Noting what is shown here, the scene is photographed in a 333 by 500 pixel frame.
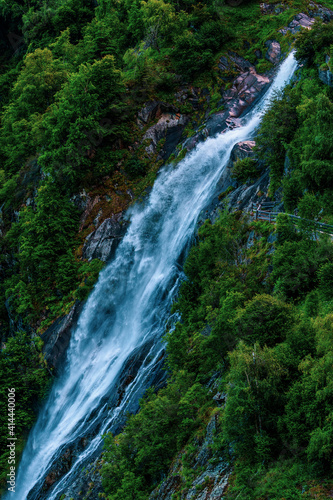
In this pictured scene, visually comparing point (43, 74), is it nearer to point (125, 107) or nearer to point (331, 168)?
point (125, 107)

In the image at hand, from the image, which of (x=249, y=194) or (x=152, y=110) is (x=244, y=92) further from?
(x=249, y=194)

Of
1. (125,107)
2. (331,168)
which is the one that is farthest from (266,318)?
(125,107)

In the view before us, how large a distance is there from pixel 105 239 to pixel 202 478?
1869 centimetres

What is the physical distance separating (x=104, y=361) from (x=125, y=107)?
1811cm

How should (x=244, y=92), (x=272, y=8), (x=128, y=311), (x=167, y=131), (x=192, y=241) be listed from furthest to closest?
1. (x=272, y=8)
2. (x=167, y=131)
3. (x=244, y=92)
4. (x=128, y=311)
5. (x=192, y=241)

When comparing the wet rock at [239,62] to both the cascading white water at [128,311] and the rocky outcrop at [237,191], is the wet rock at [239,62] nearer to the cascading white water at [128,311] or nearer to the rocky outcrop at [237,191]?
the cascading white water at [128,311]

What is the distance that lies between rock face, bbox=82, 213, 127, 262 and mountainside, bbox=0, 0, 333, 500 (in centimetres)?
9

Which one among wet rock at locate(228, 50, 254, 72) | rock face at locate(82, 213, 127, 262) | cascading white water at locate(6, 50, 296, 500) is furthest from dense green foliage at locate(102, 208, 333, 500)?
wet rock at locate(228, 50, 254, 72)

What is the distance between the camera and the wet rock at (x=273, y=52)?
33.0 meters

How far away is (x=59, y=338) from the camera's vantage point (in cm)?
2750

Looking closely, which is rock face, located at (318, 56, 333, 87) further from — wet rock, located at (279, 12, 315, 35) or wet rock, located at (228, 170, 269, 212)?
wet rock, located at (279, 12, 315, 35)

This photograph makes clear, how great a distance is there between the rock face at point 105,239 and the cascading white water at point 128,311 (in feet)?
2.28

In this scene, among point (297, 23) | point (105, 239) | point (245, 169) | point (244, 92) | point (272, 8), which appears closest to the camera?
point (245, 169)

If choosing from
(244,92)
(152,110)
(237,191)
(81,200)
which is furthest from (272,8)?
(81,200)
